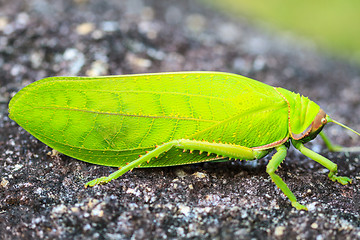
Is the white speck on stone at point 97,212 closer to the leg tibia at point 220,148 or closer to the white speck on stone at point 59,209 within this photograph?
the white speck on stone at point 59,209

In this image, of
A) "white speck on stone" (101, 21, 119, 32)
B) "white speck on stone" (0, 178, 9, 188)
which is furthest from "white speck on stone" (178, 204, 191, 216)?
"white speck on stone" (101, 21, 119, 32)

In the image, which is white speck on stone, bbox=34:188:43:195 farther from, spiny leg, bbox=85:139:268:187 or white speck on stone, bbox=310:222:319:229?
white speck on stone, bbox=310:222:319:229

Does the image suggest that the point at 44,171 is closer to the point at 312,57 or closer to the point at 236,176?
the point at 236,176

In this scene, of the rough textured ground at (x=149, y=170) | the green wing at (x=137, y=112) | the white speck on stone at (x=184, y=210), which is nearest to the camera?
the rough textured ground at (x=149, y=170)

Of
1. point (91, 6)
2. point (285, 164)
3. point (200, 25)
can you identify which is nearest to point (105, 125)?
point (285, 164)

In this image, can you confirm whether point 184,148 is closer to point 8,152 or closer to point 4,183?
point 4,183

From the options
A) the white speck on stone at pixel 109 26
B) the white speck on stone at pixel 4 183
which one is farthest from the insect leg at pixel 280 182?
the white speck on stone at pixel 109 26
